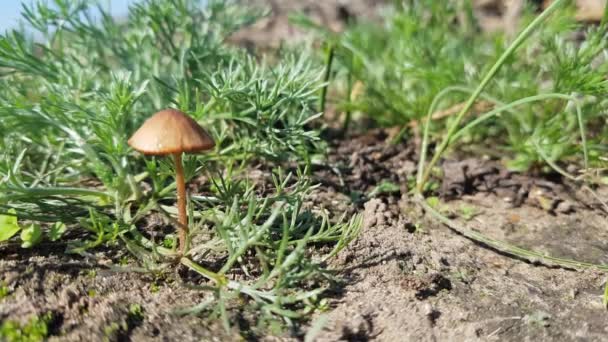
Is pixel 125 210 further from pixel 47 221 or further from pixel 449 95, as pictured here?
pixel 449 95

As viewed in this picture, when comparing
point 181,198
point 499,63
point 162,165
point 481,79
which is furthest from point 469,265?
point 481,79

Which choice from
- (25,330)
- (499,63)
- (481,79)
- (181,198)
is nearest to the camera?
(25,330)

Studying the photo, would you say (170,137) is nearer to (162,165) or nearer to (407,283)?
(162,165)

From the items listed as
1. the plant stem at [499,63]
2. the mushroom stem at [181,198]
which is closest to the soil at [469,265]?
the plant stem at [499,63]

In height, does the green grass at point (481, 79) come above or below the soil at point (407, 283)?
above

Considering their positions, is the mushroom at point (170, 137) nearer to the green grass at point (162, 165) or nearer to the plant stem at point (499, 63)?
the green grass at point (162, 165)
